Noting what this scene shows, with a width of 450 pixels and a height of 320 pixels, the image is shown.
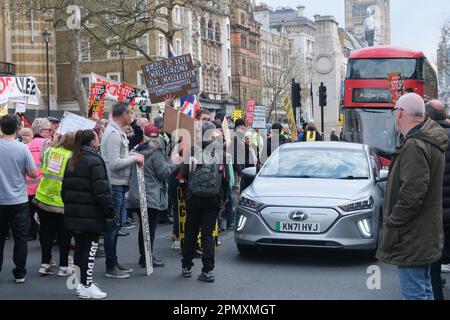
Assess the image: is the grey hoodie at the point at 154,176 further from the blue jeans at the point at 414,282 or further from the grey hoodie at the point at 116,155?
the blue jeans at the point at 414,282

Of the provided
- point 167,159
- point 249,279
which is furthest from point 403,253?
point 167,159

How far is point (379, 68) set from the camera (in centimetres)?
2350

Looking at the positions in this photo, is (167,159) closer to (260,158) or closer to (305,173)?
(305,173)

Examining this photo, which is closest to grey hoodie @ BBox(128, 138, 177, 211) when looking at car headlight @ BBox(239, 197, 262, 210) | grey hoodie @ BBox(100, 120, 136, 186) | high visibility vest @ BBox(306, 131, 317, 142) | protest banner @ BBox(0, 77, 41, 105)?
grey hoodie @ BBox(100, 120, 136, 186)

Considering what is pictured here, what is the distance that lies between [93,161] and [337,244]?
3381 mm

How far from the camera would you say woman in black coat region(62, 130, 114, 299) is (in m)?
7.45

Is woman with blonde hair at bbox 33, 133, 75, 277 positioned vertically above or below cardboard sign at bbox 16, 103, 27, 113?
below

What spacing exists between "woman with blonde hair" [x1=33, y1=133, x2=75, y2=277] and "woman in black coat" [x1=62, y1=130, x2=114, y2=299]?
1.05 metres

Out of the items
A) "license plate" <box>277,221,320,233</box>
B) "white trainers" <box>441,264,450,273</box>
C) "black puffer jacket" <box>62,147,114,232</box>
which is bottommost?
"white trainers" <box>441,264,450,273</box>

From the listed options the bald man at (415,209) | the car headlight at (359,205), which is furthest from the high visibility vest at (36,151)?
the bald man at (415,209)

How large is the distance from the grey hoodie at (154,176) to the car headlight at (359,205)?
7.28ft

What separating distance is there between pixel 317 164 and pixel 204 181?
8.69 feet

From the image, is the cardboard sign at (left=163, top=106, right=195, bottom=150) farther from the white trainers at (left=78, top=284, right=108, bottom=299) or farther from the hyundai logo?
the white trainers at (left=78, top=284, right=108, bottom=299)

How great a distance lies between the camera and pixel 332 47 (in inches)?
3346
